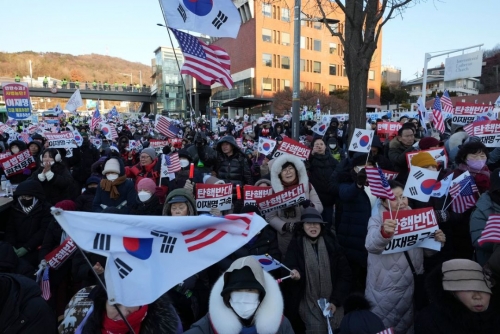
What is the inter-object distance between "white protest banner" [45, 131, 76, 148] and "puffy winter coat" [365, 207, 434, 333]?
294 inches

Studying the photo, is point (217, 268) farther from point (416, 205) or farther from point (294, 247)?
point (416, 205)

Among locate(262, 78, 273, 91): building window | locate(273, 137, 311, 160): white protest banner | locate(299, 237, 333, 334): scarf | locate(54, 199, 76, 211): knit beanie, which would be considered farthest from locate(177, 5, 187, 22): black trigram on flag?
locate(262, 78, 273, 91): building window

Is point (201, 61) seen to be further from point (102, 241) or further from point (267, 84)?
point (267, 84)

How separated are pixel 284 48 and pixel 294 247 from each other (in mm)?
54475

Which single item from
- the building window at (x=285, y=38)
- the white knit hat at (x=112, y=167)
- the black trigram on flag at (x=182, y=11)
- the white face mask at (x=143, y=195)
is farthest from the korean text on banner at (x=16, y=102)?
the building window at (x=285, y=38)

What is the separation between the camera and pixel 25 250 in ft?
13.8

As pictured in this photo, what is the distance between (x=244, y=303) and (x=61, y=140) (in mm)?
7564

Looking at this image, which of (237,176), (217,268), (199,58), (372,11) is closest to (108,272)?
(217,268)

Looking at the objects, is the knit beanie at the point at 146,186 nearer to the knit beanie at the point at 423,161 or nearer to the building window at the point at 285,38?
the knit beanie at the point at 423,161

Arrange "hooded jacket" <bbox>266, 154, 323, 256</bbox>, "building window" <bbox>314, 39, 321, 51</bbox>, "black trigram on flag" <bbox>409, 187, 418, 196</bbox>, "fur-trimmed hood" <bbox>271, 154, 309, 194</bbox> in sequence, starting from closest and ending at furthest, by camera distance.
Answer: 1. "black trigram on flag" <bbox>409, 187, 418, 196</bbox>
2. "hooded jacket" <bbox>266, 154, 323, 256</bbox>
3. "fur-trimmed hood" <bbox>271, 154, 309, 194</bbox>
4. "building window" <bbox>314, 39, 321, 51</bbox>

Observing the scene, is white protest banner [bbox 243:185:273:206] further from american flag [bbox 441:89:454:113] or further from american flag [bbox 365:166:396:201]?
american flag [bbox 441:89:454:113]

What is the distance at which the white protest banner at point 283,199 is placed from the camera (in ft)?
13.4

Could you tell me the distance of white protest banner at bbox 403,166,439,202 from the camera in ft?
11.6

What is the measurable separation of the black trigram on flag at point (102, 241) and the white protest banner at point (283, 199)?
90.6 inches
